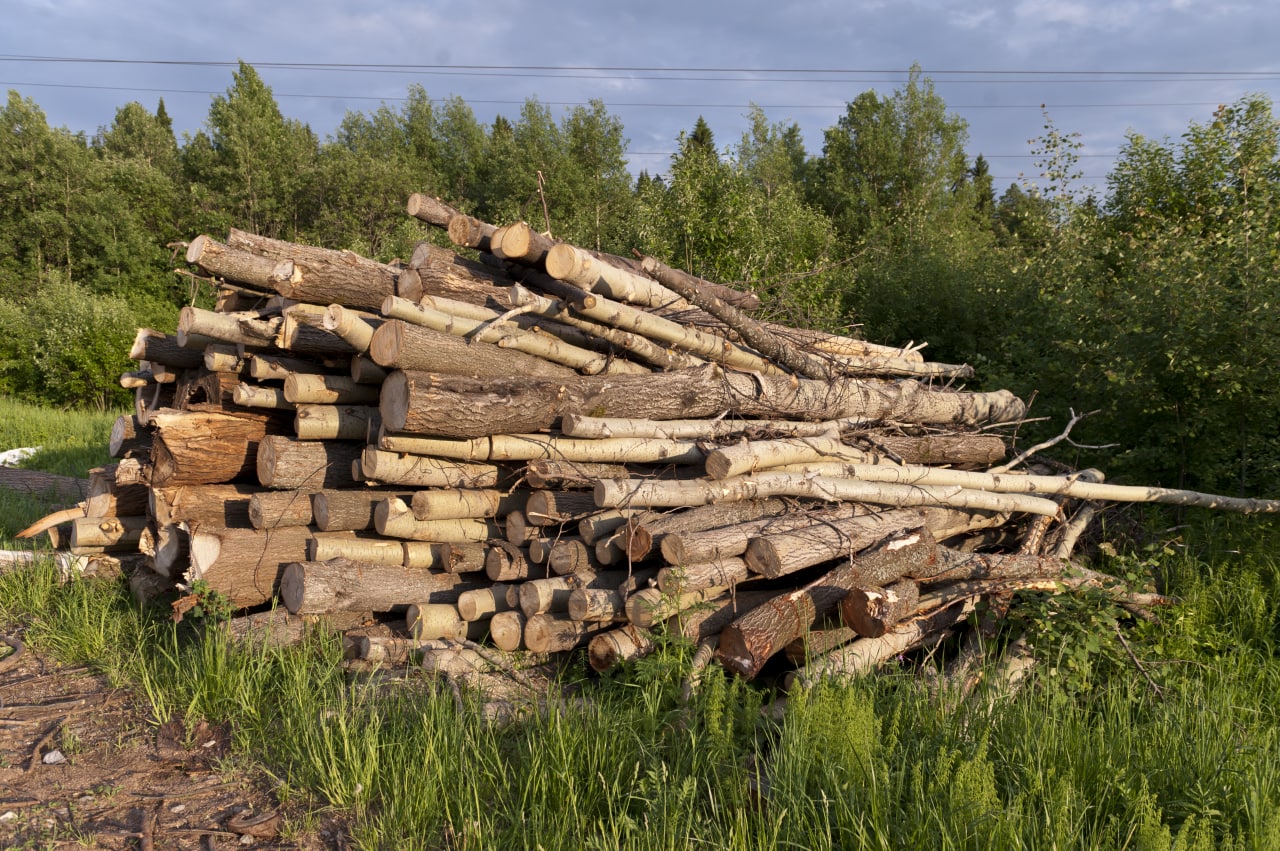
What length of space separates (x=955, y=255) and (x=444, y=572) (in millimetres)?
13133

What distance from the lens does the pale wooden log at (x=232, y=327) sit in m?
5.70

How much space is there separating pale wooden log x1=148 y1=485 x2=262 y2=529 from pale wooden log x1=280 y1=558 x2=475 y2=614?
0.63 metres

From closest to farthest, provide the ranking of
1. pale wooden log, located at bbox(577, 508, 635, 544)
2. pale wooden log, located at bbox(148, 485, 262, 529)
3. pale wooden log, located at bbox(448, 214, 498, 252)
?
pale wooden log, located at bbox(577, 508, 635, 544) < pale wooden log, located at bbox(148, 485, 262, 529) < pale wooden log, located at bbox(448, 214, 498, 252)

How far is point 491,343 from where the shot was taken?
5750 mm

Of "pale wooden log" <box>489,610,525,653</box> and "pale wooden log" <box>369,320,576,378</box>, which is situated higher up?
"pale wooden log" <box>369,320,576,378</box>

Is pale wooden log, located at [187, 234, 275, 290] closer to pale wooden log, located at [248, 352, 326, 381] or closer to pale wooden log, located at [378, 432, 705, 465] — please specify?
pale wooden log, located at [248, 352, 326, 381]

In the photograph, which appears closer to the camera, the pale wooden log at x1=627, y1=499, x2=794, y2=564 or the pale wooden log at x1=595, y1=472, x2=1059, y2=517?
the pale wooden log at x1=627, y1=499, x2=794, y2=564

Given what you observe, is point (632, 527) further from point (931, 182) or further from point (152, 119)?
point (152, 119)

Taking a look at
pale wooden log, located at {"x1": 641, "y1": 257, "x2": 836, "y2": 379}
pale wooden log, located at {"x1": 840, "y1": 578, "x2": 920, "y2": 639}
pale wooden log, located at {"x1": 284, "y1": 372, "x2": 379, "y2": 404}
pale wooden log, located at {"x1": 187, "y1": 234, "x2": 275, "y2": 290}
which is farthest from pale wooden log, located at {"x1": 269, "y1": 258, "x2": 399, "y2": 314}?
pale wooden log, located at {"x1": 840, "y1": 578, "x2": 920, "y2": 639}

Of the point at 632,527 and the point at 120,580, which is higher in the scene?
the point at 632,527

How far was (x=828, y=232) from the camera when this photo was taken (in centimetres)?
2123

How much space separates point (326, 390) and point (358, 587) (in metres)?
1.32

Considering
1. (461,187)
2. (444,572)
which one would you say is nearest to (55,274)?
(461,187)

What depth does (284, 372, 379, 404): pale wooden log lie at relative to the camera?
5.49 meters
